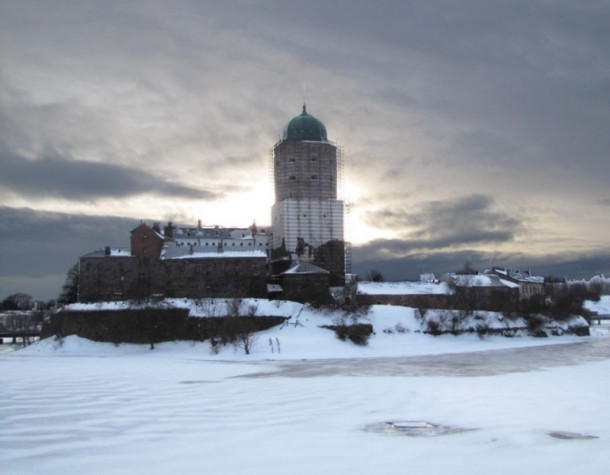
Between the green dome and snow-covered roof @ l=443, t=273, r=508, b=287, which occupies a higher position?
the green dome

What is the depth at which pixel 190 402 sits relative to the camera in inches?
660

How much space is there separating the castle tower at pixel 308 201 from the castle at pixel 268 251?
0.10m

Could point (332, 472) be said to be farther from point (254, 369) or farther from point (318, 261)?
point (318, 261)

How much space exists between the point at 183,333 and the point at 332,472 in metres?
38.4

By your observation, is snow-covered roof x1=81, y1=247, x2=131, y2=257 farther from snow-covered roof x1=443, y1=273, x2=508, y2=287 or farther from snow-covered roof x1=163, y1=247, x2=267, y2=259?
snow-covered roof x1=443, y1=273, x2=508, y2=287

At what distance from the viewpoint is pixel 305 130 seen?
6738 centimetres

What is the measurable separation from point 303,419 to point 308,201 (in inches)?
2025

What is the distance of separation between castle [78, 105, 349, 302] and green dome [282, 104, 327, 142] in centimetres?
11

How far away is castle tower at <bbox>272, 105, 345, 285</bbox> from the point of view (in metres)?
63.7

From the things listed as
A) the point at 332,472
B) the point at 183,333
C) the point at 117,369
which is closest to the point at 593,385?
the point at 332,472

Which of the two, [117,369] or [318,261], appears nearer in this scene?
[117,369]

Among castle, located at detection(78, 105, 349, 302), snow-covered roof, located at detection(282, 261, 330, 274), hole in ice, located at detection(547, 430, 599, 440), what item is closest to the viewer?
hole in ice, located at detection(547, 430, 599, 440)

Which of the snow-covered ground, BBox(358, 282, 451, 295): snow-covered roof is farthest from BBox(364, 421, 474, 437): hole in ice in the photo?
BBox(358, 282, 451, 295): snow-covered roof

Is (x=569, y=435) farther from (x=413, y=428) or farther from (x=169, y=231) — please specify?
(x=169, y=231)
